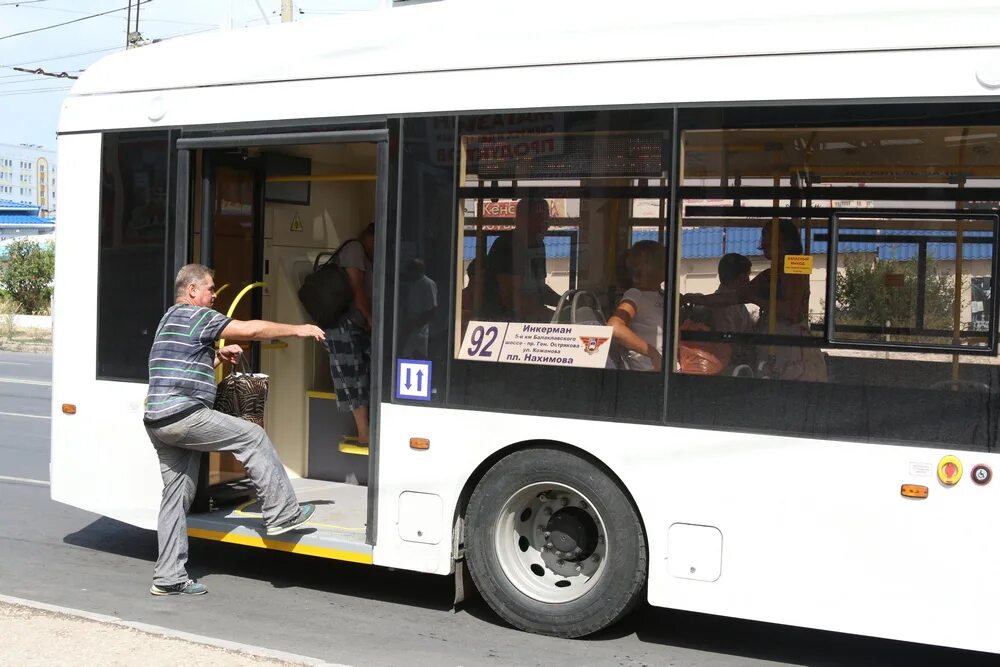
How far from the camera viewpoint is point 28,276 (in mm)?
36656

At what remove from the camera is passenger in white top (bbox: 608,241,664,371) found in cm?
532

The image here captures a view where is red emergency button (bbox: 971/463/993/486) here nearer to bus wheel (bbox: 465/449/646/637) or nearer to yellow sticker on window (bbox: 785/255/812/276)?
yellow sticker on window (bbox: 785/255/812/276)

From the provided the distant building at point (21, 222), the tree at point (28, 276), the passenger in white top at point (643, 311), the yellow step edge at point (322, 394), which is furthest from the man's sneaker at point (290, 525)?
the distant building at point (21, 222)

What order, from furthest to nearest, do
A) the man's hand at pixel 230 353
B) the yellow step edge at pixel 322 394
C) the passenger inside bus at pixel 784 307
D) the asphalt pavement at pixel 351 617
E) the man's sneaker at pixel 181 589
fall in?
1. the yellow step edge at pixel 322 394
2. the man's hand at pixel 230 353
3. the man's sneaker at pixel 181 589
4. the asphalt pavement at pixel 351 617
5. the passenger inside bus at pixel 784 307

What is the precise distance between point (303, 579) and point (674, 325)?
306 centimetres

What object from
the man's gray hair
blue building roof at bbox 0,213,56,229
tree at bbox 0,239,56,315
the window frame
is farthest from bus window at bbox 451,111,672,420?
blue building roof at bbox 0,213,56,229

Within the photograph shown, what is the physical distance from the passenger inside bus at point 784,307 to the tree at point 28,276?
115 ft

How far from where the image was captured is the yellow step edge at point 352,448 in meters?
7.70

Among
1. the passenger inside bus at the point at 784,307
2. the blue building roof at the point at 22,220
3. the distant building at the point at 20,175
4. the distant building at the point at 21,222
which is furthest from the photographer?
the distant building at the point at 20,175

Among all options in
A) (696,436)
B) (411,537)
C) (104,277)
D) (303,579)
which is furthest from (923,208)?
(104,277)

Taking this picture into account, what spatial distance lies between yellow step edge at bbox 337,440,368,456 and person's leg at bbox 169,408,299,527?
Answer: 4.71 feet

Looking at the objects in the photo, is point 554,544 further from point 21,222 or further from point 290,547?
point 21,222

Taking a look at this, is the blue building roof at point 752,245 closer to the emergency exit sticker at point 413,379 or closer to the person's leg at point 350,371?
the emergency exit sticker at point 413,379

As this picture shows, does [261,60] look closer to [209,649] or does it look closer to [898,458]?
[209,649]
